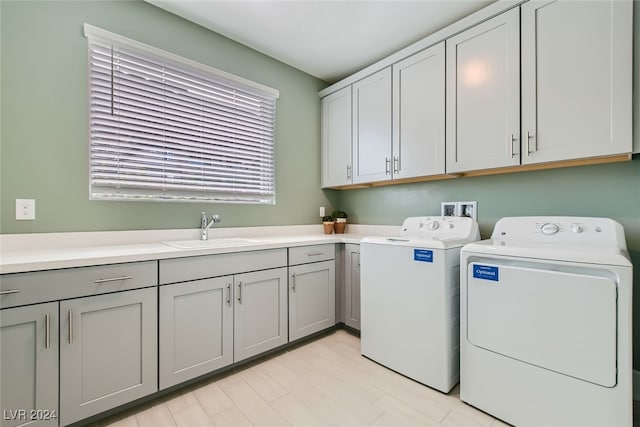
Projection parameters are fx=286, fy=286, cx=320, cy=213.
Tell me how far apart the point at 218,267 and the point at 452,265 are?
4.89 feet

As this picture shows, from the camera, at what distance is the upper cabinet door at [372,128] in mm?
2596

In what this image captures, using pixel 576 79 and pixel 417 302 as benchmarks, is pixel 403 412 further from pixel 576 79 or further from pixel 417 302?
pixel 576 79

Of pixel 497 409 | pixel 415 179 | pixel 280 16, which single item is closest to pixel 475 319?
pixel 497 409

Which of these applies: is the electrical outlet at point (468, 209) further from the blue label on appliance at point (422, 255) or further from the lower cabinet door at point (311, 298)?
the lower cabinet door at point (311, 298)

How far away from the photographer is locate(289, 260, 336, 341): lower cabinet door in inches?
90.4

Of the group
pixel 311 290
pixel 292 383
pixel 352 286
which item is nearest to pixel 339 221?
pixel 352 286

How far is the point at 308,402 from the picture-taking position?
5.45 feet

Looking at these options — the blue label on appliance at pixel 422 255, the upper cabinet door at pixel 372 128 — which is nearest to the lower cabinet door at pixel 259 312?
the blue label on appliance at pixel 422 255

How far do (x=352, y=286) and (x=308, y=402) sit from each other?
1080 millimetres

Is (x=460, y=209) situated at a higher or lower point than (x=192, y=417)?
higher

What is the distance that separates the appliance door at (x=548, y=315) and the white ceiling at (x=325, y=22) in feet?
6.10

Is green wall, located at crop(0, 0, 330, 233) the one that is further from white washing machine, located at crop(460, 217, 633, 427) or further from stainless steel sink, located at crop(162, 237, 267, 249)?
white washing machine, located at crop(460, 217, 633, 427)

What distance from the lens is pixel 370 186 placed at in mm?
3066

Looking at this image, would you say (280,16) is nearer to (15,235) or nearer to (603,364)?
(15,235)
